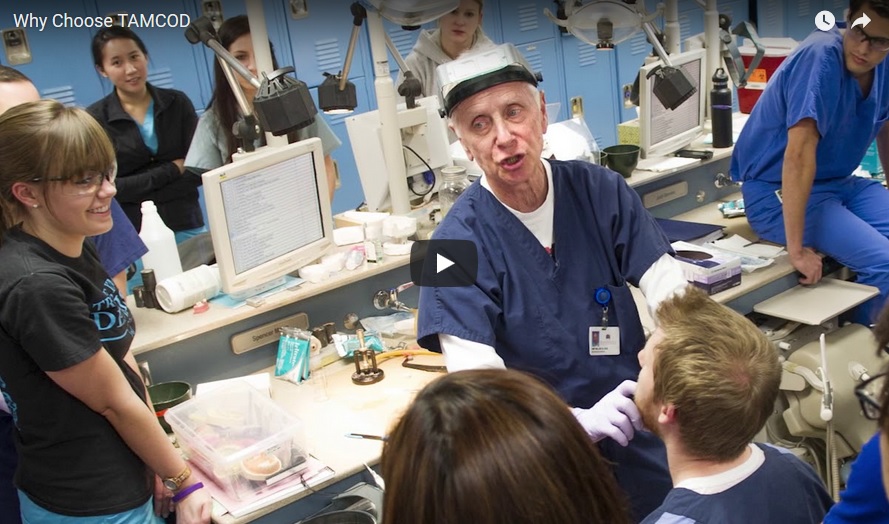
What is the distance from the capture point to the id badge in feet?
5.73

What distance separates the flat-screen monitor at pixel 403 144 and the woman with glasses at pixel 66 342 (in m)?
1.22

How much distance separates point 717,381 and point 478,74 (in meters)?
0.75

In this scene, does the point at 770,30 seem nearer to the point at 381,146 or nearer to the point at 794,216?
the point at 794,216

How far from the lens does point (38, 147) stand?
1.56m

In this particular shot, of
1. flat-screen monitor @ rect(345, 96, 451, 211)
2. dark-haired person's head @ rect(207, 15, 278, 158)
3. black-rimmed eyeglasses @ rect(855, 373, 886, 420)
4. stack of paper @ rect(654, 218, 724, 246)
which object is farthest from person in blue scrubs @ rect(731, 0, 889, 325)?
black-rimmed eyeglasses @ rect(855, 373, 886, 420)

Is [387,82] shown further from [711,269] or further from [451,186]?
[711,269]

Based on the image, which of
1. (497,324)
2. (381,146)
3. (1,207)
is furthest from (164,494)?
(381,146)

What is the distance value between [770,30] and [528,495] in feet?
20.4

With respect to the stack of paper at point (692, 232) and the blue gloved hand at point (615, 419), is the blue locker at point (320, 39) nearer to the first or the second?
the stack of paper at point (692, 232)

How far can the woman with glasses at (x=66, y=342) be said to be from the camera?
1514 millimetres

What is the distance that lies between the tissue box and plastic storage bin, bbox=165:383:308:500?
1.31 metres

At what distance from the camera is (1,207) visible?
158 cm

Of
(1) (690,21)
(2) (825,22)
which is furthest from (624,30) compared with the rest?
(1) (690,21)

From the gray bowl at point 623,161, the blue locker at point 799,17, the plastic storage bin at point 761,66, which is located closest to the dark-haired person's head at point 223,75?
the gray bowl at point 623,161
